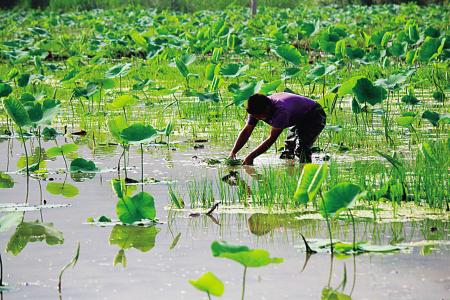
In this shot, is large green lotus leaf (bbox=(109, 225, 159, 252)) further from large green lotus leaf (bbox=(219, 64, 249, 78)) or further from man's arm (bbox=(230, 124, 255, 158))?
large green lotus leaf (bbox=(219, 64, 249, 78))

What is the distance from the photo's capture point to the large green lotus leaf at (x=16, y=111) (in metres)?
6.49

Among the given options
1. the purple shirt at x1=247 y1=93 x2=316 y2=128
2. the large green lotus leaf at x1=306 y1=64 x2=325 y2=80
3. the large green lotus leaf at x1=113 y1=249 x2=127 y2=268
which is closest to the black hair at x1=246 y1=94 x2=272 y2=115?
the purple shirt at x1=247 y1=93 x2=316 y2=128

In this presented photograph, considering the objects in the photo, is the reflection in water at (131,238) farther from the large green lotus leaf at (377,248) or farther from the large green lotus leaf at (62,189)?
the large green lotus leaf at (62,189)

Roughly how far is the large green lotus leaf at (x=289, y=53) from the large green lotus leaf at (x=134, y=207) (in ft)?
13.6

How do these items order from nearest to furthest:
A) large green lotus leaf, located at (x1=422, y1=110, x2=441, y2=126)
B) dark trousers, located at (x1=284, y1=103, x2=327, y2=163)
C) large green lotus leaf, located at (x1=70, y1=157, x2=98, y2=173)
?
1. large green lotus leaf, located at (x1=70, y1=157, x2=98, y2=173)
2. large green lotus leaf, located at (x1=422, y1=110, x2=441, y2=126)
3. dark trousers, located at (x1=284, y1=103, x2=327, y2=163)

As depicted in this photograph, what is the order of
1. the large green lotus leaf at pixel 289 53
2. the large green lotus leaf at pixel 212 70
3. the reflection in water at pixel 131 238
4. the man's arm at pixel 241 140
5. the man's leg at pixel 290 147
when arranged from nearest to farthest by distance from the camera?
1. the reflection in water at pixel 131 238
2. the man's arm at pixel 241 140
3. the man's leg at pixel 290 147
4. the large green lotus leaf at pixel 212 70
5. the large green lotus leaf at pixel 289 53

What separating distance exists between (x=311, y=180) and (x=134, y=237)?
0.94 m

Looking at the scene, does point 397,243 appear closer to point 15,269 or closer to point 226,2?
point 15,269

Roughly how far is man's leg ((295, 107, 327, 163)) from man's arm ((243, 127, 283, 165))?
1.07 feet

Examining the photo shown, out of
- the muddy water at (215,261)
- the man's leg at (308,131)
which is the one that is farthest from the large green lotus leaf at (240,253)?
the man's leg at (308,131)

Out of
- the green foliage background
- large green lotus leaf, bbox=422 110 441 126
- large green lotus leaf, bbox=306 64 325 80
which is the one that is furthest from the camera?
the green foliage background

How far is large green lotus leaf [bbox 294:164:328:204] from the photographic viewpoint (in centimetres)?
438

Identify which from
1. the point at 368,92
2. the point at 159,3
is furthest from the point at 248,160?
the point at 159,3

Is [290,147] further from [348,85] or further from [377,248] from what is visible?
[377,248]
